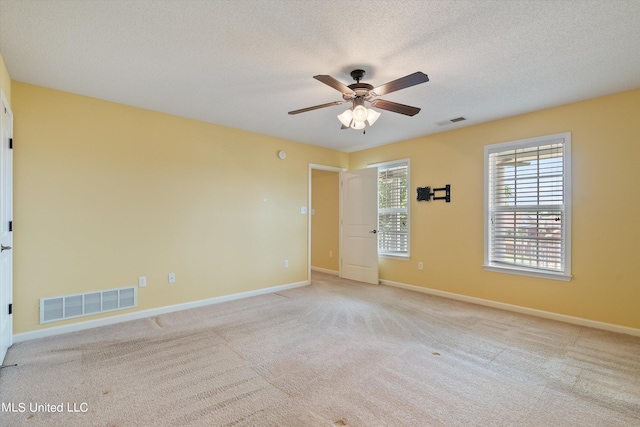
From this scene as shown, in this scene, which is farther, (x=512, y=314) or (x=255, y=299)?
(x=255, y=299)

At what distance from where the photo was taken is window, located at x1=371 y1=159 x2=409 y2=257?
5.15m

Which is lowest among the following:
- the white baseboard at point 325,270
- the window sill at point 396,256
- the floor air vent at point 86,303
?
the white baseboard at point 325,270

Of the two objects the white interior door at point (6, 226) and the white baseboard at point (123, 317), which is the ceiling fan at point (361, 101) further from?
the white baseboard at point (123, 317)

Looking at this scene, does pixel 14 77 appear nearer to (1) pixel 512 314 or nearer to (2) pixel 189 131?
(2) pixel 189 131

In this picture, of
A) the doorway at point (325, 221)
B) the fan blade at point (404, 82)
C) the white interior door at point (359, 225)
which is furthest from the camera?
the doorway at point (325, 221)

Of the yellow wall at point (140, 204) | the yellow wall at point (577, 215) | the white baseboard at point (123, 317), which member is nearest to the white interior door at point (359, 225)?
the yellow wall at point (577, 215)

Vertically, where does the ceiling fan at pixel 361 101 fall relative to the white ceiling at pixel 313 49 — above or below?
below

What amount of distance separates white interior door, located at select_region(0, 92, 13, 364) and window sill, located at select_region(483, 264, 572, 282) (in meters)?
5.23

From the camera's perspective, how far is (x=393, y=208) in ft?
17.5

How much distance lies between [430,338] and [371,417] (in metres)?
1.41

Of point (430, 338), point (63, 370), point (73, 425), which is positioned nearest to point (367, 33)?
point (430, 338)

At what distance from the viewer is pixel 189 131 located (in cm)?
397

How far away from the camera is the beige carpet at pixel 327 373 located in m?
1.86

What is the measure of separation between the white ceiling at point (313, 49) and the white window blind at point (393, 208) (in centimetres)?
184
